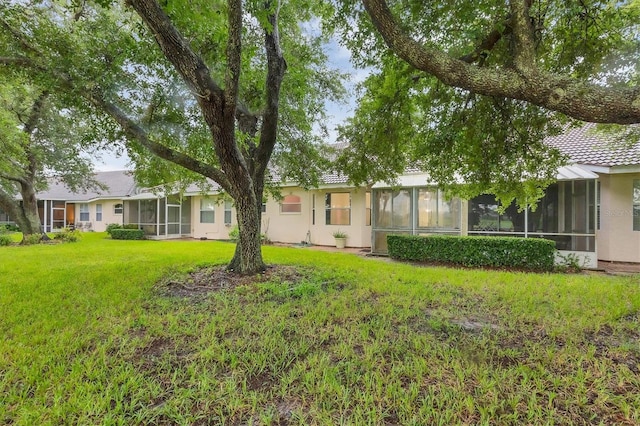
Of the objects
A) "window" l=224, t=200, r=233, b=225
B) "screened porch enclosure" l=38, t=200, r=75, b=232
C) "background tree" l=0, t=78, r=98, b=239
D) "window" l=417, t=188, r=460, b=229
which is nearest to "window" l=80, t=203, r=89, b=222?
"screened porch enclosure" l=38, t=200, r=75, b=232

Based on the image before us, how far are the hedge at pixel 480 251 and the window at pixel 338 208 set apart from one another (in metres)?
4.56

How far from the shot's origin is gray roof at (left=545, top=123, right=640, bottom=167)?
394 inches

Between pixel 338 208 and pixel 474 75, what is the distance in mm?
12710

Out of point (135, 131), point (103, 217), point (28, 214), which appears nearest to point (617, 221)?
point (135, 131)

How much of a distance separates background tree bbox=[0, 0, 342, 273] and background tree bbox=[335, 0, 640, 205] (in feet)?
6.08

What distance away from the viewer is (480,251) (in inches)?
394

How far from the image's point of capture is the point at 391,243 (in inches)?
460

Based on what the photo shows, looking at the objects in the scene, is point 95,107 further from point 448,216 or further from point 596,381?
point 448,216

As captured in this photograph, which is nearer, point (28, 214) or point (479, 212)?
point (479, 212)

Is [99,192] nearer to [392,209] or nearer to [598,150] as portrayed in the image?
[392,209]

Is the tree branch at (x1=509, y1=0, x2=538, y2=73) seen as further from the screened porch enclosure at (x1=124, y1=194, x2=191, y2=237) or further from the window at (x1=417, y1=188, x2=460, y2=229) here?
the screened porch enclosure at (x1=124, y1=194, x2=191, y2=237)

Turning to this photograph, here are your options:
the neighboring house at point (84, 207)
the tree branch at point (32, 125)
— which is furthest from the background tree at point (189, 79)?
the neighboring house at point (84, 207)

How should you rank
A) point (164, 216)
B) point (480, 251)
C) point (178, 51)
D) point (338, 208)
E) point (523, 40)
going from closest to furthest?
1. point (523, 40)
2. point (178, 51)
3. point (480, 251)
4. point (338, 208)
5. point (164, 216)

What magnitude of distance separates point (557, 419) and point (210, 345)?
3.45 m
